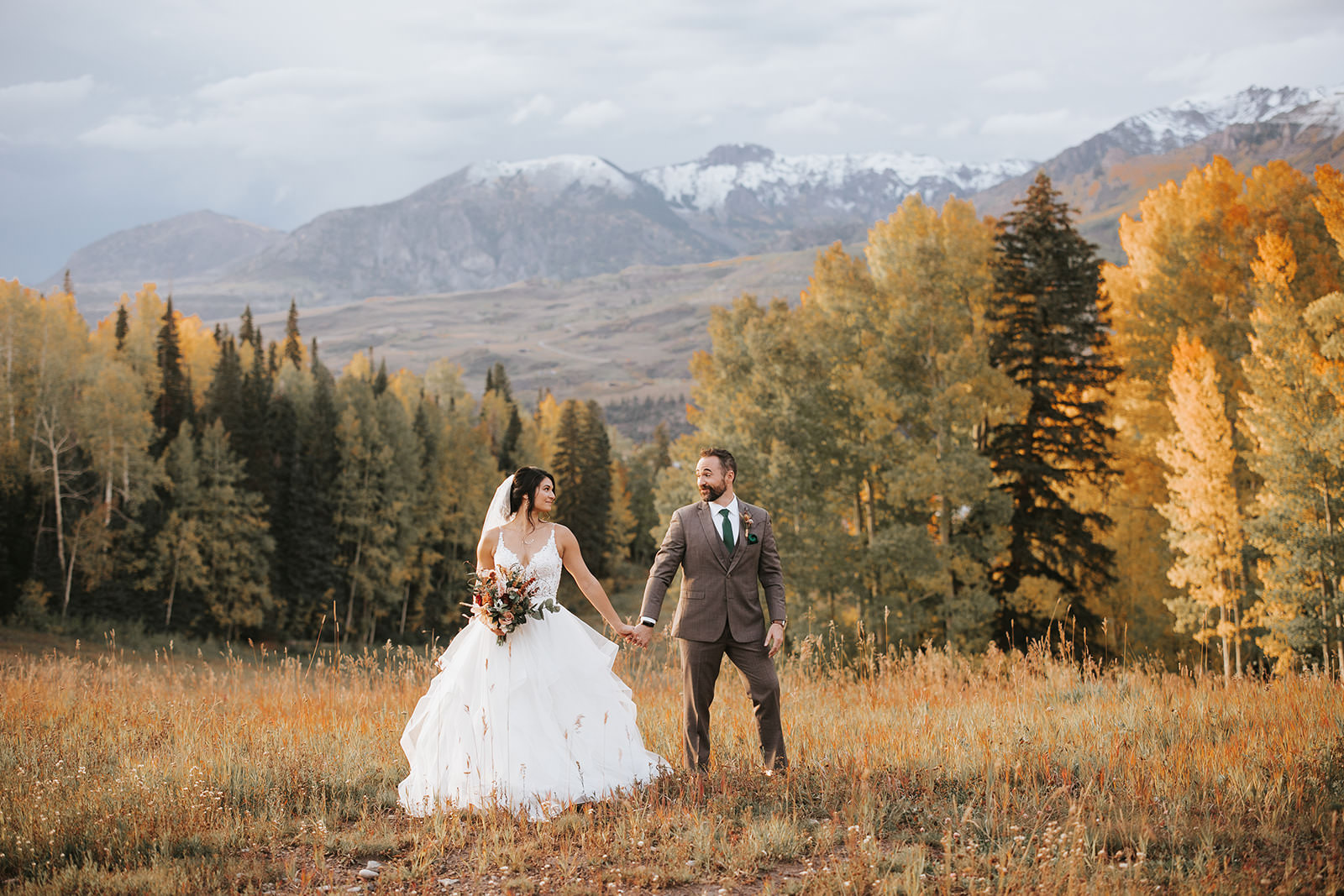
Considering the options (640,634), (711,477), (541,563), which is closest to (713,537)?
(711,477)

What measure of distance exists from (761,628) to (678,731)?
1556 millimetres

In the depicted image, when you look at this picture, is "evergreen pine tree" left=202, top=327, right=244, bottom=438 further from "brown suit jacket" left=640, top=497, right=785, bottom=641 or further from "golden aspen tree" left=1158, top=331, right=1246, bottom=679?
"brown suit jacket" left=640, top=497, right=785, bottom=641

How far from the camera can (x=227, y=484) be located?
46.1m

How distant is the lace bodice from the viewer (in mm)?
6719

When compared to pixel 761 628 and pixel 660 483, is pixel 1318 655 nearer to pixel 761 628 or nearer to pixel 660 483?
pixel 660 483

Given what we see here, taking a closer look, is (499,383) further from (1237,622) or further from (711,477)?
(711,477)

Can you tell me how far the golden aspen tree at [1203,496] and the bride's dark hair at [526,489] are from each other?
1894 cm

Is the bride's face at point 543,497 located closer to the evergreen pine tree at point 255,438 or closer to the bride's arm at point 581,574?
the bride's arm at point 581,574

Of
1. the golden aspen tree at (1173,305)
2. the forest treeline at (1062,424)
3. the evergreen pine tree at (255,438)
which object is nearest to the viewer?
the forest treeline at (1062,424)

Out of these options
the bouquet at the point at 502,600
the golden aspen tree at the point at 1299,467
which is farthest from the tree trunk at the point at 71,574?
the golden aspen tree at the point at 1299,467

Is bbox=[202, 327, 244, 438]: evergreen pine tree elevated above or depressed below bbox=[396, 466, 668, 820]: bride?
above

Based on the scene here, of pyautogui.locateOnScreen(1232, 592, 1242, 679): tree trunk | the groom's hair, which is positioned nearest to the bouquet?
the groom's hair

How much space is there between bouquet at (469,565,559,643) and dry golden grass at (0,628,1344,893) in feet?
2.23

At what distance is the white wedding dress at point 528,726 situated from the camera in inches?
236
